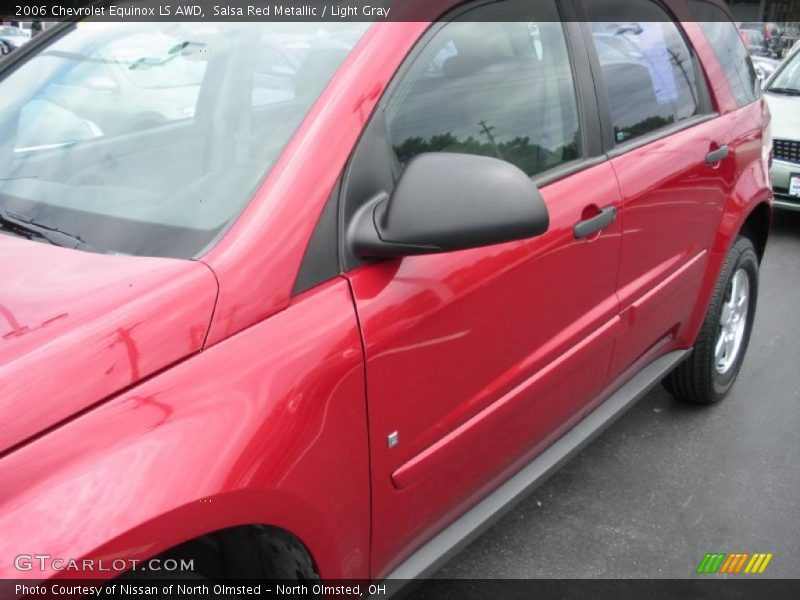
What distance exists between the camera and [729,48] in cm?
321

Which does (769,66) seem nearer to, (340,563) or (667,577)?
(667,577)

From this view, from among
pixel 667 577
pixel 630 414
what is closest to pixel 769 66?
pixel 630 414

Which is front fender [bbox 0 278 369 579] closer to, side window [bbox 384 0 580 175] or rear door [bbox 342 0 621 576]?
rear door [bbox 342 0 621 576]

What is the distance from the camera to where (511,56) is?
208 centimetres

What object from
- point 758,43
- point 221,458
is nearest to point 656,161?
point 221,458

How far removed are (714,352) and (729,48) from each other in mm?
1271

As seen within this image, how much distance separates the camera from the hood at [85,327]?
1148 mm

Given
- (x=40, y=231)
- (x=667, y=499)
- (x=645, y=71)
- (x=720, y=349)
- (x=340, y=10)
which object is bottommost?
(x=667, y=499)

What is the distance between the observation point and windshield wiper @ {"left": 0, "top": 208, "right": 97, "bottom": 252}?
4.92 feet

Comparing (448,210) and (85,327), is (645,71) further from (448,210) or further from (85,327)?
(85,327)

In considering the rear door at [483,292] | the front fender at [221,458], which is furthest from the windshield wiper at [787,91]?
the front fender at [221,458]

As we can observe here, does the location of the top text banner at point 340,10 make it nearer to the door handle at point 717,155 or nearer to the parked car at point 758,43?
the door handle at point 717,155

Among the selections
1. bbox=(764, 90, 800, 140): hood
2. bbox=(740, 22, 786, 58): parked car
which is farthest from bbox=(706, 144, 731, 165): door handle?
bbox=(740, 22, 786, 58): parked car

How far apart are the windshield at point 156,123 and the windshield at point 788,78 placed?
630 centimetres
